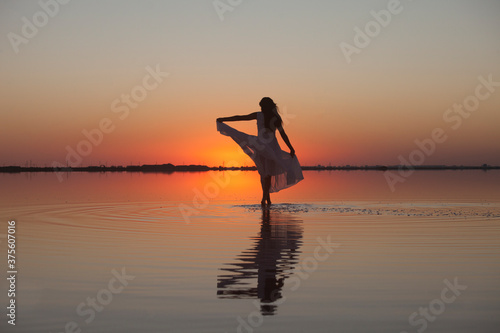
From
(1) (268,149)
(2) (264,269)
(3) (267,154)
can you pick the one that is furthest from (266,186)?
(2) (264,269)

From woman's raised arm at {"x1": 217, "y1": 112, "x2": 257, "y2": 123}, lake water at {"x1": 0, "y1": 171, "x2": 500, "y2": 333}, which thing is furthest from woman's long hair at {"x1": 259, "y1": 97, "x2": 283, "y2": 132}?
lake water at {"x1": 0, "y1": 171, "x2": 500, "y2": 333}

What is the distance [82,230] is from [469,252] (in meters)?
8.60

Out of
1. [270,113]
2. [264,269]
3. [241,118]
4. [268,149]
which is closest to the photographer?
[264,269]

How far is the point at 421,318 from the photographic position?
6.57 meters

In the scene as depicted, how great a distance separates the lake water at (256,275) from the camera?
6527 millimetres

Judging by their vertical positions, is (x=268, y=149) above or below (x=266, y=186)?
above

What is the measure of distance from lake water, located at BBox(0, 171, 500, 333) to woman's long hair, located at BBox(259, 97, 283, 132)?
4.71 m

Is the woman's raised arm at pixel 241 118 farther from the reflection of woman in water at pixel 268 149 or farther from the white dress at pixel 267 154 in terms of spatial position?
the white dress at pixel 267 154

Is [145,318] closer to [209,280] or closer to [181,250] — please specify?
[209,280]

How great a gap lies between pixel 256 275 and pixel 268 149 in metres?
12.1

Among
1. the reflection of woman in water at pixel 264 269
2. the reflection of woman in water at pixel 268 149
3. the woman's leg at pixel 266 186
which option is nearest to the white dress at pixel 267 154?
the reflection of woman in water at pixel 268 149

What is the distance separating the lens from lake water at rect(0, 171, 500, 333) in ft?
21.4

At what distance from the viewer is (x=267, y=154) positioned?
20719mm

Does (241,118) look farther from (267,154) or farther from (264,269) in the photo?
(264,269)
